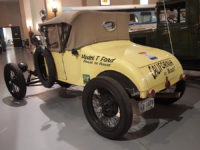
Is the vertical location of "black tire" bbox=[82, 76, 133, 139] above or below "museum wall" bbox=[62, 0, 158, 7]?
below

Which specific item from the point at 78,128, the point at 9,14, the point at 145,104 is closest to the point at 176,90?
the point at 145,104

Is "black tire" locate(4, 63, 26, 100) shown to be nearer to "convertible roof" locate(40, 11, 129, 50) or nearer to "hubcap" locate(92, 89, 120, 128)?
"convertible roof" locate(40, 11, 129, 50)

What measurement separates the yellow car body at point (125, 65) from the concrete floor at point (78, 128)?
0.58m

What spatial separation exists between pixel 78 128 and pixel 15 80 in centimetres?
182

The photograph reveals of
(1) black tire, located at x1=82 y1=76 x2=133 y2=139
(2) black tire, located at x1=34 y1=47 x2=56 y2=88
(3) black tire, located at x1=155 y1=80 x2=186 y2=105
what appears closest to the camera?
(1) black tire, located at x1=82 y1=76 x2=133 y2=139

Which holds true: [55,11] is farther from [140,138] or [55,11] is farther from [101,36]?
[140,138]

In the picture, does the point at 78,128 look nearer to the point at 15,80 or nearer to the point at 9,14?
the point at 15,80

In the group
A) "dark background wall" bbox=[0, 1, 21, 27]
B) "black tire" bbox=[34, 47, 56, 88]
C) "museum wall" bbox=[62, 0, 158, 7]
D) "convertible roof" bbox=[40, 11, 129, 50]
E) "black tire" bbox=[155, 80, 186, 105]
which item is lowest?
Answer: "black tire" bbox=[155, 80, 186, 105]

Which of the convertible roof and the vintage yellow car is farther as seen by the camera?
the convertible roof

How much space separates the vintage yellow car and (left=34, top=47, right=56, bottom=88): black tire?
0.02m

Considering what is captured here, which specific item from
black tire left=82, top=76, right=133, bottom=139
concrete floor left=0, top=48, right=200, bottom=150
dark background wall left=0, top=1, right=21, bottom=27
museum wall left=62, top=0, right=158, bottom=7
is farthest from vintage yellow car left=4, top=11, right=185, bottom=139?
dark background wall left=0, top=1, right=21, bottom=27

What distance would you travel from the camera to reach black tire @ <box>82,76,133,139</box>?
75.6 inches

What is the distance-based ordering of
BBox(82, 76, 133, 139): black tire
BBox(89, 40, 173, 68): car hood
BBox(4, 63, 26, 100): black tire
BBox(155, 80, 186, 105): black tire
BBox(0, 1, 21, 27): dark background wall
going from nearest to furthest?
BBox(82, 76, 133, 139): black tire < BBox(89, 40, 173, 68): car hood < BBox(155, 80, 186, 105): black tire < BBox(4, 63, 26, 100): black tire < BBox(0, 1, 21, 27): dark background wall

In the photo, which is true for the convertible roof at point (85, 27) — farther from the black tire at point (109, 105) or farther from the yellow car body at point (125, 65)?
the black tire at point (109, 105)
